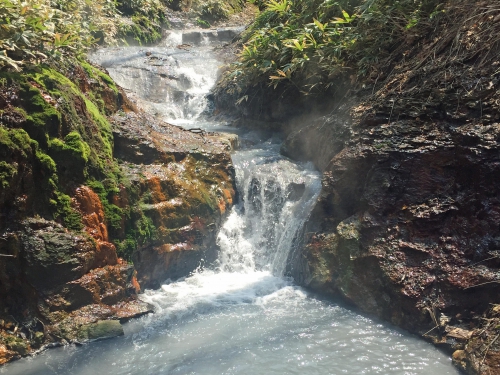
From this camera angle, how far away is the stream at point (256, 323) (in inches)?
221

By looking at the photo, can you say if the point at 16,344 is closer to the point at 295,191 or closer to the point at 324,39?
the point at 295,191

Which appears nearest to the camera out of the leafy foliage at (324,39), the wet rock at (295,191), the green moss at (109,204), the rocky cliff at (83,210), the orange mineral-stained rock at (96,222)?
the rocky cliff at (83,210)

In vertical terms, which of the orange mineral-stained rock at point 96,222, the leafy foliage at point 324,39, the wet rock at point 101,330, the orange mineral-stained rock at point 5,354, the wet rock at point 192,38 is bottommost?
the orange mineral-stained rock at point 5,354

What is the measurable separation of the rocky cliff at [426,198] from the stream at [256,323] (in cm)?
46

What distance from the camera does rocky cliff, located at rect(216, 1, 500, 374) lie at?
19.9 ft

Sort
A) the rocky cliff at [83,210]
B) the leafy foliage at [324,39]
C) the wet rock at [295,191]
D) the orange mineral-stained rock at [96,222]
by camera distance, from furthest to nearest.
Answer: the wet rock at [295,191] → the leafy foliage at [324,39] → the orange mineral-stained rock at [96,222] → the rocky cliff at [83,210]

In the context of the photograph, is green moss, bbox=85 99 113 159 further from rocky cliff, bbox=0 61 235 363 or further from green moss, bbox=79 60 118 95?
green moss, bbox=79 60 118 95

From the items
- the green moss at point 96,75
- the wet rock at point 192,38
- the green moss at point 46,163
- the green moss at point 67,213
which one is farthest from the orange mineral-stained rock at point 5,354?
the wet rock at point 192,38

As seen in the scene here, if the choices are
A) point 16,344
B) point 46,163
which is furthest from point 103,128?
point 16,344

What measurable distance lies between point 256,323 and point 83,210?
323cm

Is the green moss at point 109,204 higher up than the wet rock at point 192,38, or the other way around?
the wet rock at point 192,38

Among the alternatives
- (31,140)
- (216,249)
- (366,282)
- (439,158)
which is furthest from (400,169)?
(31,140)

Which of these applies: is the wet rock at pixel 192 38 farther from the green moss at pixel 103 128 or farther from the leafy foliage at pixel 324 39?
the green moss at pixel 103 128

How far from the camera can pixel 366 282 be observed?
22.7 ft
